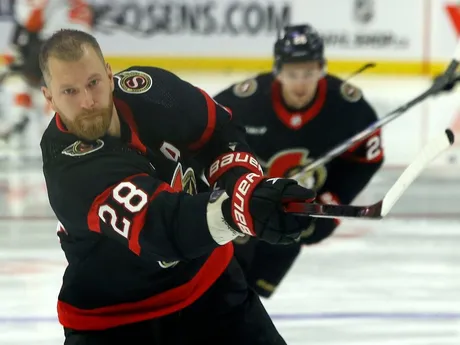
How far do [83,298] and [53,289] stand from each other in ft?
5.18

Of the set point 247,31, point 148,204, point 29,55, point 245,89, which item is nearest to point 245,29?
point 247,31

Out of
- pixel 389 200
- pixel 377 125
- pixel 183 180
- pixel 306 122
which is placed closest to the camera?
pixel 389 200

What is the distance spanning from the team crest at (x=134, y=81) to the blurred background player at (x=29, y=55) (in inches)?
145

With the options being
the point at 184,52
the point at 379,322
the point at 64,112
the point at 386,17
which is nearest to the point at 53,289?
the point at 379,322

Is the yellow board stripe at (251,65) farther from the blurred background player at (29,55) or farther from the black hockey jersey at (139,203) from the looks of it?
the black hockey jersey at (139,203)

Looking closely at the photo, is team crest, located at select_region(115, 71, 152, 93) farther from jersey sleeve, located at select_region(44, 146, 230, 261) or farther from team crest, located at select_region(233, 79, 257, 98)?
team crest, located at select_region(233, 79, 257, 98)

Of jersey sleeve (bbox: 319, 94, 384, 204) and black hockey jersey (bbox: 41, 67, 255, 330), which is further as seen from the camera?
jersey sleeve (bbox: 319, 94, 384, 204)

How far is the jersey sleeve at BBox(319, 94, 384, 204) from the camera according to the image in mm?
3061

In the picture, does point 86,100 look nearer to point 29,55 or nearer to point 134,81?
point 134,81

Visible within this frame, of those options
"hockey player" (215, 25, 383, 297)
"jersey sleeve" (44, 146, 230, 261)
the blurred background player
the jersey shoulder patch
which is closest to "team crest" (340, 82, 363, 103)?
"hockey player" (215, 25, 383, 297)

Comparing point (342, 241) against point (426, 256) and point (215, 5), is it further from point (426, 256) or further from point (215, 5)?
point (215, 5)

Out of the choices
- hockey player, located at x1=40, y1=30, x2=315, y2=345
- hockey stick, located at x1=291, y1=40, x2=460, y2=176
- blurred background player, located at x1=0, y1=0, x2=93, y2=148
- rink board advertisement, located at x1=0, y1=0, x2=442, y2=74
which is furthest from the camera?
rink board advertisement, located at x1=0, y1=0, x2=442, y2=74

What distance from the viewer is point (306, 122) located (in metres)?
3.07

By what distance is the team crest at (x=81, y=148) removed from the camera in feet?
5.46
